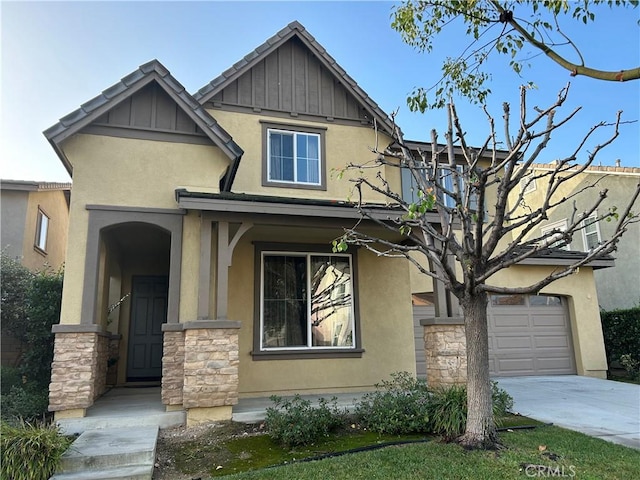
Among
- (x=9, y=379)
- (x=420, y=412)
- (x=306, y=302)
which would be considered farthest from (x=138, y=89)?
(x=420, y=412)

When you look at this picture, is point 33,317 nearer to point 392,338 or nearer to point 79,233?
point 79,233

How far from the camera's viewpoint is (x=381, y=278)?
34.0 ft

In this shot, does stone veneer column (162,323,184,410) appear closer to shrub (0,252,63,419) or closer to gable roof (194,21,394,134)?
shrub (0,252,63,419)

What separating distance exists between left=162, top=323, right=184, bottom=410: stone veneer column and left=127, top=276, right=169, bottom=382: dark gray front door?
3732 millimetres

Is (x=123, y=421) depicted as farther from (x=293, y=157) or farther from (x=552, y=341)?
(x=552, y=341)

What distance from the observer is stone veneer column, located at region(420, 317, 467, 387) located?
8.17 meters

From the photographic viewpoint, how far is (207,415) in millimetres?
6992

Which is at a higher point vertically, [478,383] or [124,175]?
[124,175]

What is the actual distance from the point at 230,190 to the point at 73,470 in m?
6.01

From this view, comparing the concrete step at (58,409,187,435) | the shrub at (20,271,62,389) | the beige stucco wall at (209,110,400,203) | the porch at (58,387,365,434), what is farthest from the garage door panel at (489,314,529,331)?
the shrub at (20,271,62,389)

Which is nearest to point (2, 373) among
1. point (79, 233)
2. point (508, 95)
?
point (79, 233)

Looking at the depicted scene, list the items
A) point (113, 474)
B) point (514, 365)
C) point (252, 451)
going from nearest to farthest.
Answer: point (113, 474) < point (252, 451) < point (514, 365)

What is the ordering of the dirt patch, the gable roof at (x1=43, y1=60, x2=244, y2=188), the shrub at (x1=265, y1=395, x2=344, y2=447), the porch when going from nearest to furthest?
the dirt patch
the shrub at (x1=265, y1=395, x2=344, y2=447)
the porch
the gable roof at (x1=43, y1=60, x2=244, y2=188)

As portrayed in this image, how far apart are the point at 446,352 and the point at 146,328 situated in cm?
681
